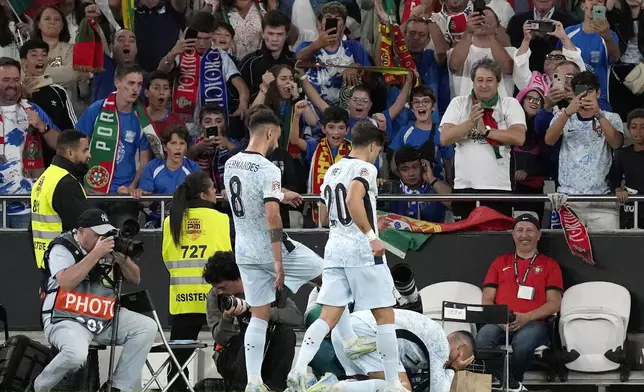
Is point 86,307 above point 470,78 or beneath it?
beneath

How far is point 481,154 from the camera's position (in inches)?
521

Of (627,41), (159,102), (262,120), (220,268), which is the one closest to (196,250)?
(220,268)

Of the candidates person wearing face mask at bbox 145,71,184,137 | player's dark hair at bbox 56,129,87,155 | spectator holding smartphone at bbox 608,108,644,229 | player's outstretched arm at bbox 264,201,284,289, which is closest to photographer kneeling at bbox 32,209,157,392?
player's dark hair at bbox 56,129,87,155

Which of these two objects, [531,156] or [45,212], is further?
[531,156]

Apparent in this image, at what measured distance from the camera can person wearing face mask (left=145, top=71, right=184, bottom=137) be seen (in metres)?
14.4

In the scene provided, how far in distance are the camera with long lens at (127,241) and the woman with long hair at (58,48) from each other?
162 inches

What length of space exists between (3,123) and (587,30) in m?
5.58

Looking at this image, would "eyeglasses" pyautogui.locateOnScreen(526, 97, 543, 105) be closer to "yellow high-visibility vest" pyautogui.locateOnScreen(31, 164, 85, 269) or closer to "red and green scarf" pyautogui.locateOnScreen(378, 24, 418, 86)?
"red and green scarf" pyautogui.locateOnScreen(378, 24, 418, 86)

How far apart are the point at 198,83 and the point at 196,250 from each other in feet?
9.60

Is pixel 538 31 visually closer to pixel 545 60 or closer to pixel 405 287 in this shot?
pixel 545 60

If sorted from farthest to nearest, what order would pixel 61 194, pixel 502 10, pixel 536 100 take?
pixel 502 10, pixel 536 100, pixel 61 194

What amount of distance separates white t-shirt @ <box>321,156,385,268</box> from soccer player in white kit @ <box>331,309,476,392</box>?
578mm

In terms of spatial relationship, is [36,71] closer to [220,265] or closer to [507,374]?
[220,265]

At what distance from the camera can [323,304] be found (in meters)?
10.5
